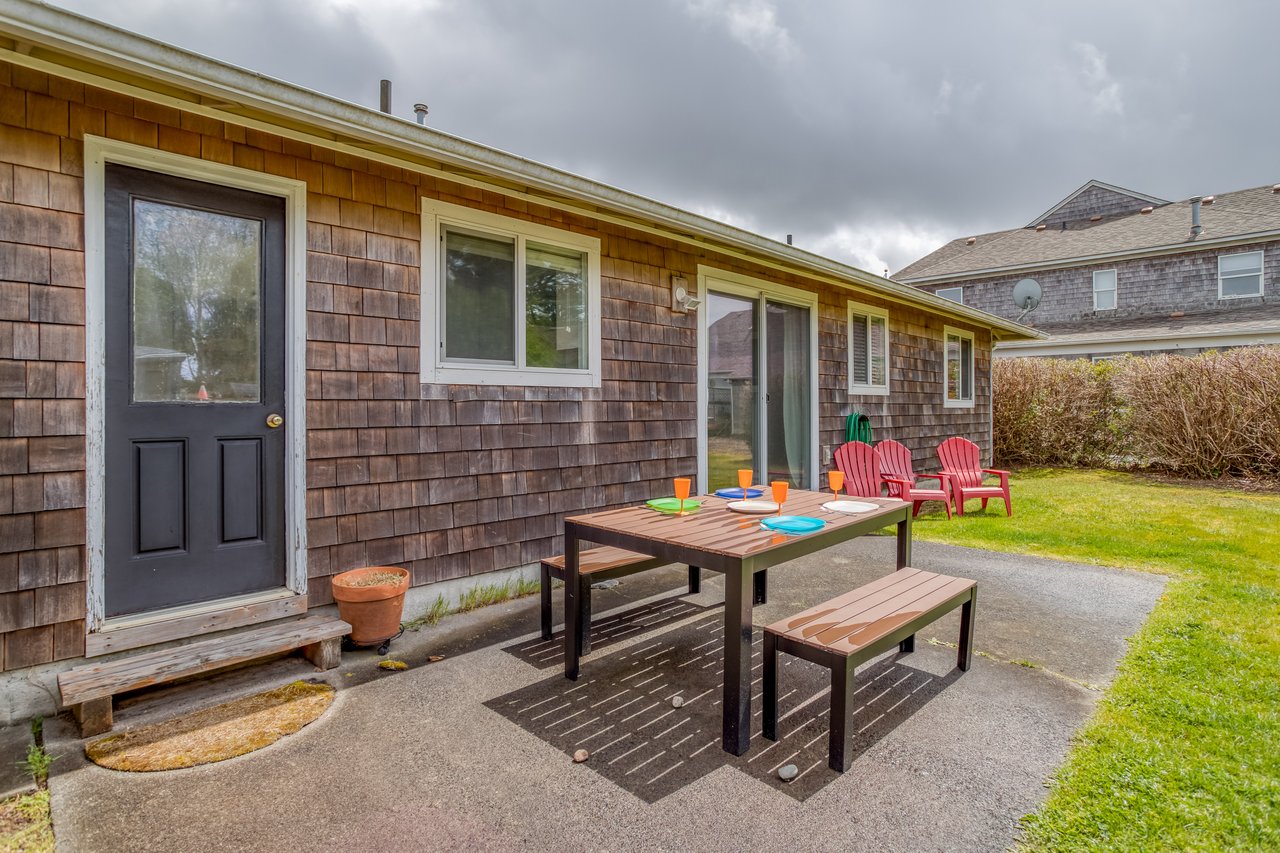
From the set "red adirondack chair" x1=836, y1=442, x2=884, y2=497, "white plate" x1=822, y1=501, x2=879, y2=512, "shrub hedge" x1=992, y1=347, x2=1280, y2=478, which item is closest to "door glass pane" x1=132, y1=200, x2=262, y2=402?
"white plate" x1=822, y1=501, x2=879, y2=512

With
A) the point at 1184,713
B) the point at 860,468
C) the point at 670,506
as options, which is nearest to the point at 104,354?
the point at 670,506

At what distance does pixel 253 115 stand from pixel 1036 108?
44.7 feet

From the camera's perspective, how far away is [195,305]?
2.71 meters

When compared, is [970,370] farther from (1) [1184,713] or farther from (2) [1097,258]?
(2) [1097,258]

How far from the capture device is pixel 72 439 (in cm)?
234

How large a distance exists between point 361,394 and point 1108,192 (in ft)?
70.3

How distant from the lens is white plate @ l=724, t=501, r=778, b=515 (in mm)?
2697

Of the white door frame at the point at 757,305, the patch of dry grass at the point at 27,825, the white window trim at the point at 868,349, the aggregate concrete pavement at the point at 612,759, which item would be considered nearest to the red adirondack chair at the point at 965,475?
the white window trim at the point at 868,349

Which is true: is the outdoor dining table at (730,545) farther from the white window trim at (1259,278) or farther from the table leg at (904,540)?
the white window trim at (1259,278)

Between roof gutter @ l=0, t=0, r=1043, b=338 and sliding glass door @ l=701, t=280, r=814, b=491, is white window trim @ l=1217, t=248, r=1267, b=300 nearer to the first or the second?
sliding glass door @ l=701, t=280, r=814, b=491

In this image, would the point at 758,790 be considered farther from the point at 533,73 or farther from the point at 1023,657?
A: the point at 533,73

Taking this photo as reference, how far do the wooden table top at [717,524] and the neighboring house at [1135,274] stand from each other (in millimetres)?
14742

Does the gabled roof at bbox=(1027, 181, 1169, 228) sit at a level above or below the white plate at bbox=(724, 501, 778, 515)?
above

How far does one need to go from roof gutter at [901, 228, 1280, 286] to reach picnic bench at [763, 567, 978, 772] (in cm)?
1663
